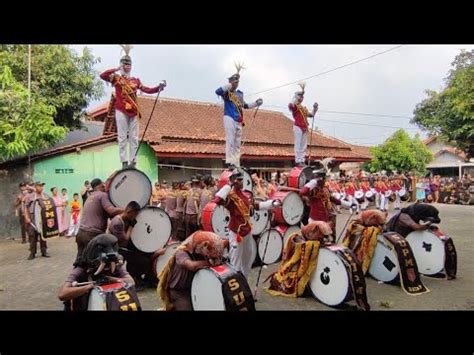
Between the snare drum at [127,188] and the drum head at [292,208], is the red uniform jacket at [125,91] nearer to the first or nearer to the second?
the snare drum at [127,188]

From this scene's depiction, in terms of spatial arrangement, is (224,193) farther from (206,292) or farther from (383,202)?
(383,202)

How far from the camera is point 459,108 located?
1554 cm

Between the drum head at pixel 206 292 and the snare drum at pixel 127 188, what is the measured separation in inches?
79.6

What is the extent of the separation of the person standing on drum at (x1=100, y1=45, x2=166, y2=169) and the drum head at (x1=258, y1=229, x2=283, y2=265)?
2.55 meters

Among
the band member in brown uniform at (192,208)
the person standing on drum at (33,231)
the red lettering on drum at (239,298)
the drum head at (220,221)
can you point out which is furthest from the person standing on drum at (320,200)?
the person standing on drum at (33,231)

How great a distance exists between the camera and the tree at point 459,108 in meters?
15.2

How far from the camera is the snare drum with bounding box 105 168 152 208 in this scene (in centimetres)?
563

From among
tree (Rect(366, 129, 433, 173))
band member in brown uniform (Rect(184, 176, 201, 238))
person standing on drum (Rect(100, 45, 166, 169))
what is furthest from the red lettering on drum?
tree (Rect(366, 129, 433, 173))

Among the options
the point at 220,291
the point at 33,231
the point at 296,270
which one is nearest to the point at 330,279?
the point at 296,270

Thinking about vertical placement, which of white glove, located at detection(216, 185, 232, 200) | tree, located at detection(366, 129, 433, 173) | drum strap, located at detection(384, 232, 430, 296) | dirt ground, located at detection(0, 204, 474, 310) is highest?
tree, located at detection(366, 129, 433, 173)

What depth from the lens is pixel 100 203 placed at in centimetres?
550

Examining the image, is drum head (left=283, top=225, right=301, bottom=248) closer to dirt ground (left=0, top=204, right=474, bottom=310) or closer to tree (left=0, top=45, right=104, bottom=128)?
dirt ground (left=0, top=204, right=474, bottom=310)
